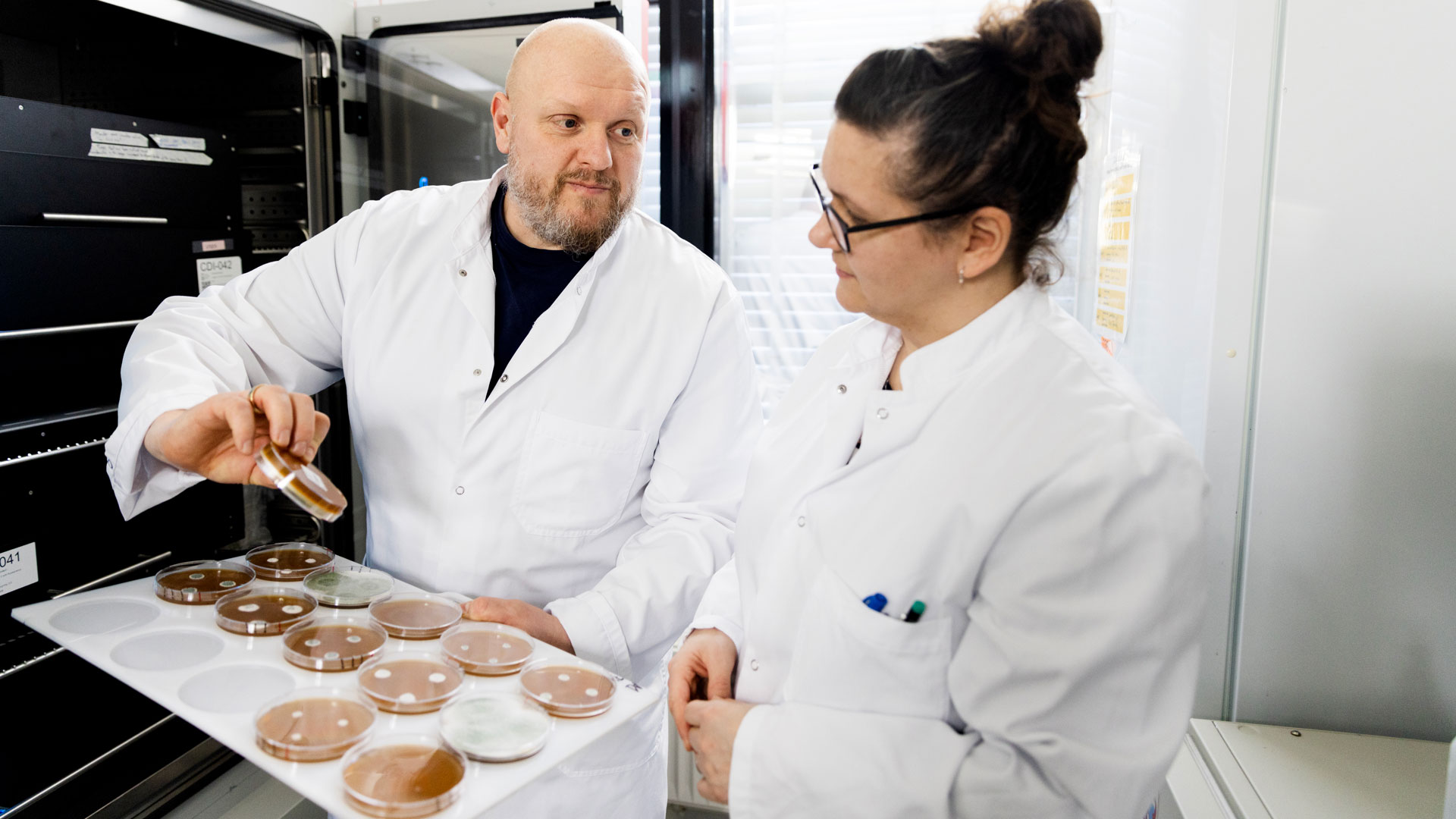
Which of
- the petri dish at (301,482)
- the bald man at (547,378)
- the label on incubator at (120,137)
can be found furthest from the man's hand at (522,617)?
the label on incubator at (120,137)

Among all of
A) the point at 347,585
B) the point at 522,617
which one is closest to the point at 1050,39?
the point at 522,617

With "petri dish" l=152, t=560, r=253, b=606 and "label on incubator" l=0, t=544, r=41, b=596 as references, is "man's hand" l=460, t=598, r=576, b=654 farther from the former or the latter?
"label on incubator" l=0, t=544, r=41, b=596

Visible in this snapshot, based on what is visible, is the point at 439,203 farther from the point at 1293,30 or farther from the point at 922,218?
the point at 1293,30

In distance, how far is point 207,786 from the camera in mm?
1959

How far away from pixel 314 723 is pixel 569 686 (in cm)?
27

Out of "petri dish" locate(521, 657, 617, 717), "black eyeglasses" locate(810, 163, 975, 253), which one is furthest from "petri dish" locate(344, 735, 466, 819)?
"black eyeglasses" locate(810, 163, 975, 253)

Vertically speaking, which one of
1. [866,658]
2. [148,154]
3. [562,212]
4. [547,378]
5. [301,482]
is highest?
[148,154]

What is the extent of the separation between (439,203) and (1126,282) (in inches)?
49.3

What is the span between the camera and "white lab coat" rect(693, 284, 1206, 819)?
0.86 metres

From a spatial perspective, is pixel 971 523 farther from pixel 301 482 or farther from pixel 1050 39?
pixel 301 482

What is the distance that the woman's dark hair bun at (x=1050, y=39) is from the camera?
94 cm

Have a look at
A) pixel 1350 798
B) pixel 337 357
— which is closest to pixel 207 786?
pixel 337 357

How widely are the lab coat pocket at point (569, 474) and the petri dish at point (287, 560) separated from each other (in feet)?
1.02

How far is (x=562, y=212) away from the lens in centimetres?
148
